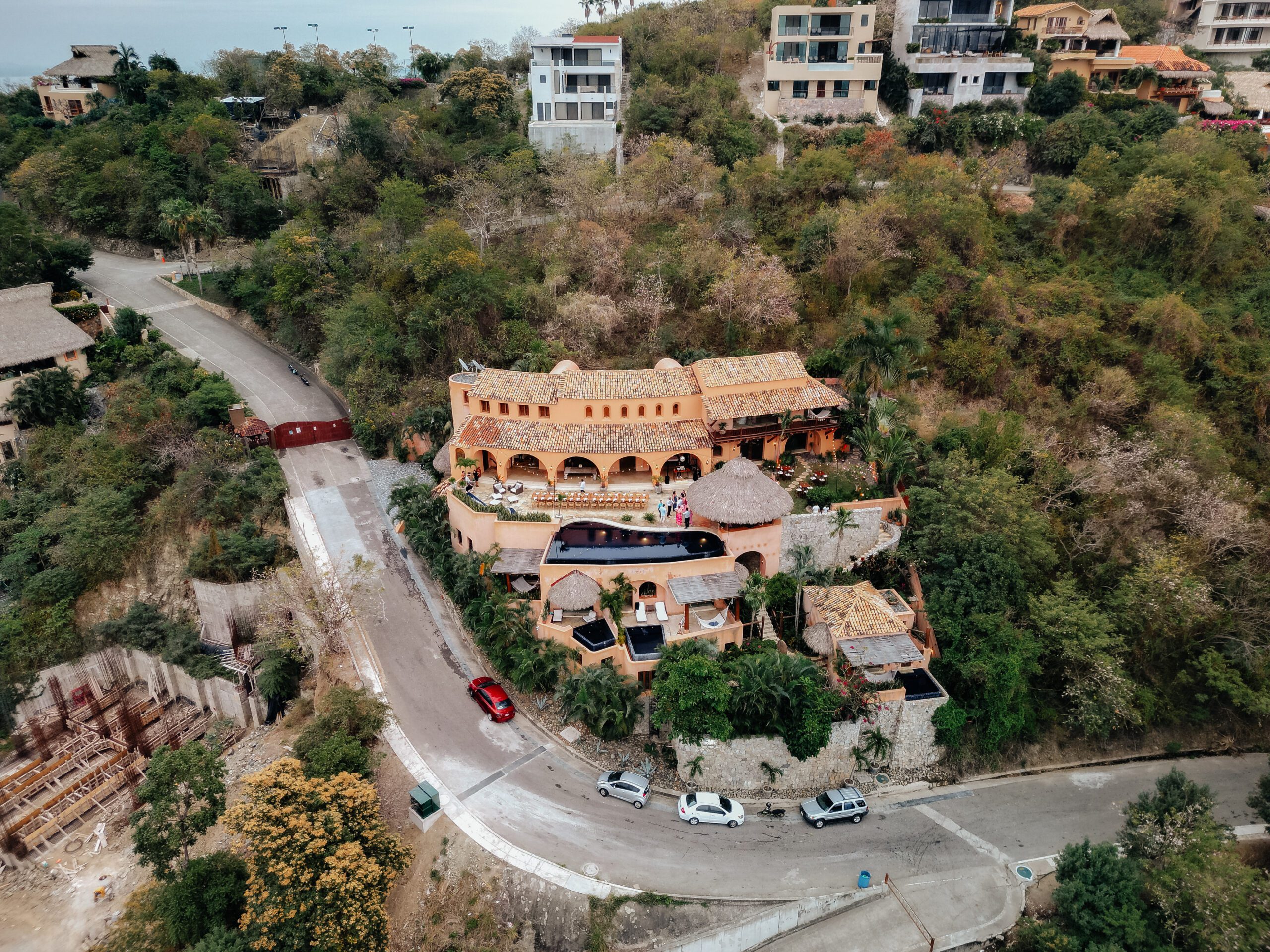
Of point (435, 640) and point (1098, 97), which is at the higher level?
point (1098, 97)

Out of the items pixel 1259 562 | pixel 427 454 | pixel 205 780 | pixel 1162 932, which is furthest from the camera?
pixel 427 454

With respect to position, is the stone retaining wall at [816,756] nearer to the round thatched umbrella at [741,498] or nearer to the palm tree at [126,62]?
the round thatched umbrella at [741,498]

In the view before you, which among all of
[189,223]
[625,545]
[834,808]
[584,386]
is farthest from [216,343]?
[834,808]

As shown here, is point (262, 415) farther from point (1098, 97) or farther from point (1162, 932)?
point (1098, 97)

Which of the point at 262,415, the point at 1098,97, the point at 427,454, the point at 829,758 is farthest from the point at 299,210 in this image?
the point at 1098,97

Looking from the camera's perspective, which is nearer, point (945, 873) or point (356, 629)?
point (945, 873)

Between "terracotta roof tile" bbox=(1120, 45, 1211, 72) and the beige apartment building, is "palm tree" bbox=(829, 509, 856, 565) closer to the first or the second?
the beige apartment building

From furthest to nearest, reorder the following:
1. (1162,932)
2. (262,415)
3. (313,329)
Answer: (313,329) → (262,415) → (1162,932)
